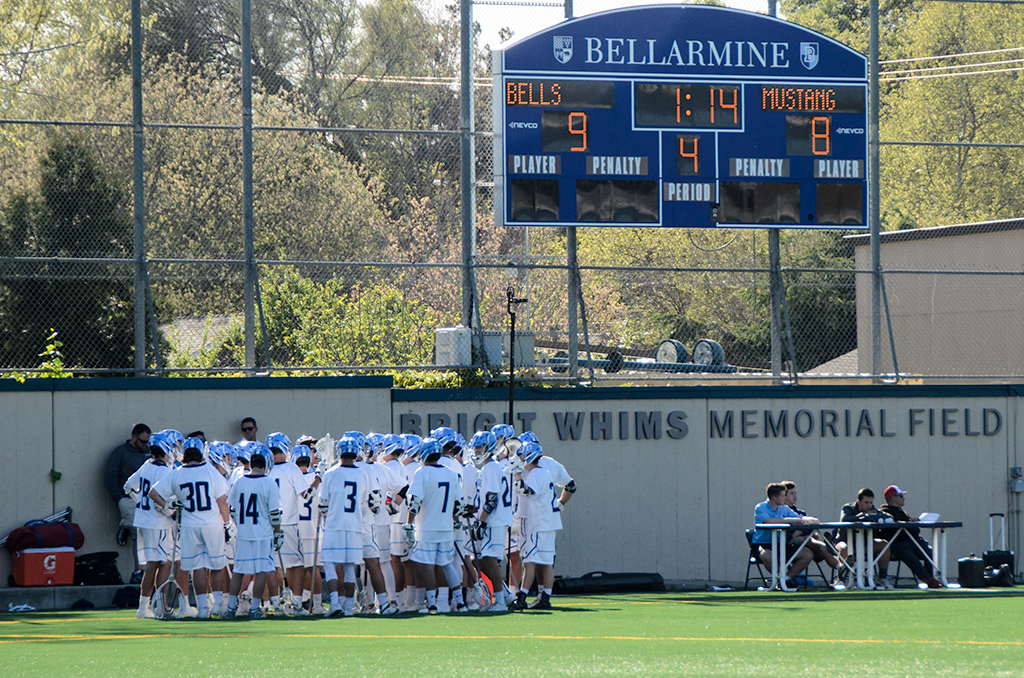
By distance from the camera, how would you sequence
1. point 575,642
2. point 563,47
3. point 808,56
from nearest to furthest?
1. point 575,642
2. point 563,47
3. point 808,56

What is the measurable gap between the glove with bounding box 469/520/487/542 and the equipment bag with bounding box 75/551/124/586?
413 cm

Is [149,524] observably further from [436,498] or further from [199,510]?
[436,498]

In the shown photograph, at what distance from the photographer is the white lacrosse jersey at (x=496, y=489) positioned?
36.8 ft

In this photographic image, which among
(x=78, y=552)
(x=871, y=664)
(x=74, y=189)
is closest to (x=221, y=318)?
(x=74, y=189)

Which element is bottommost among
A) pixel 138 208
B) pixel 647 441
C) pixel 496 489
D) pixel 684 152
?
A: pixel 496 489

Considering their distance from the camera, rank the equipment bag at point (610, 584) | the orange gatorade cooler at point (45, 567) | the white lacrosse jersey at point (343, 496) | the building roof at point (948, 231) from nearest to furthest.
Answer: the white lacrosse jersey at point (343, 496) < the orange gatorade cooler at point (45, 567) < the equipment bag at point (610, 584) < the building roof at point (948, 231)

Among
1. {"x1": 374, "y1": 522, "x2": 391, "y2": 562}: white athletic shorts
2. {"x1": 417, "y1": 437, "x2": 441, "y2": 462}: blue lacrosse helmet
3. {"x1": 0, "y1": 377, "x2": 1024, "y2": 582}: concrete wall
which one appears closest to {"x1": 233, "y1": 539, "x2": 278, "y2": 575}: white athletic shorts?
{"x1": 374, "y1": 522, "x2": 391, "y2": 562}: white athletic shorts

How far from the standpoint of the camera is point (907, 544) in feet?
43.1

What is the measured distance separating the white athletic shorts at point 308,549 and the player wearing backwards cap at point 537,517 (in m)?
1.95

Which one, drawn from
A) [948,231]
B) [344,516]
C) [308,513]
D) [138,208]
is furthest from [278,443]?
[948,231]

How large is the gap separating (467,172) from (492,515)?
4.93m

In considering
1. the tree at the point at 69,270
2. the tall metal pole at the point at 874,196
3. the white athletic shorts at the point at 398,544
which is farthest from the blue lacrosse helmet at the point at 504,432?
the tall metal pole at the point at 874,196

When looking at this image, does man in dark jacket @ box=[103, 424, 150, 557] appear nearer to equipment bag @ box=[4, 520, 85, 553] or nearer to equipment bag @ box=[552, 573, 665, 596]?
equipment bag @ box=[4, 520, 85, 553]

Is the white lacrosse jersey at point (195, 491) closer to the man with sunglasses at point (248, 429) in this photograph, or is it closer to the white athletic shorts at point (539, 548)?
the man with sunglasses at point (248, 429)
